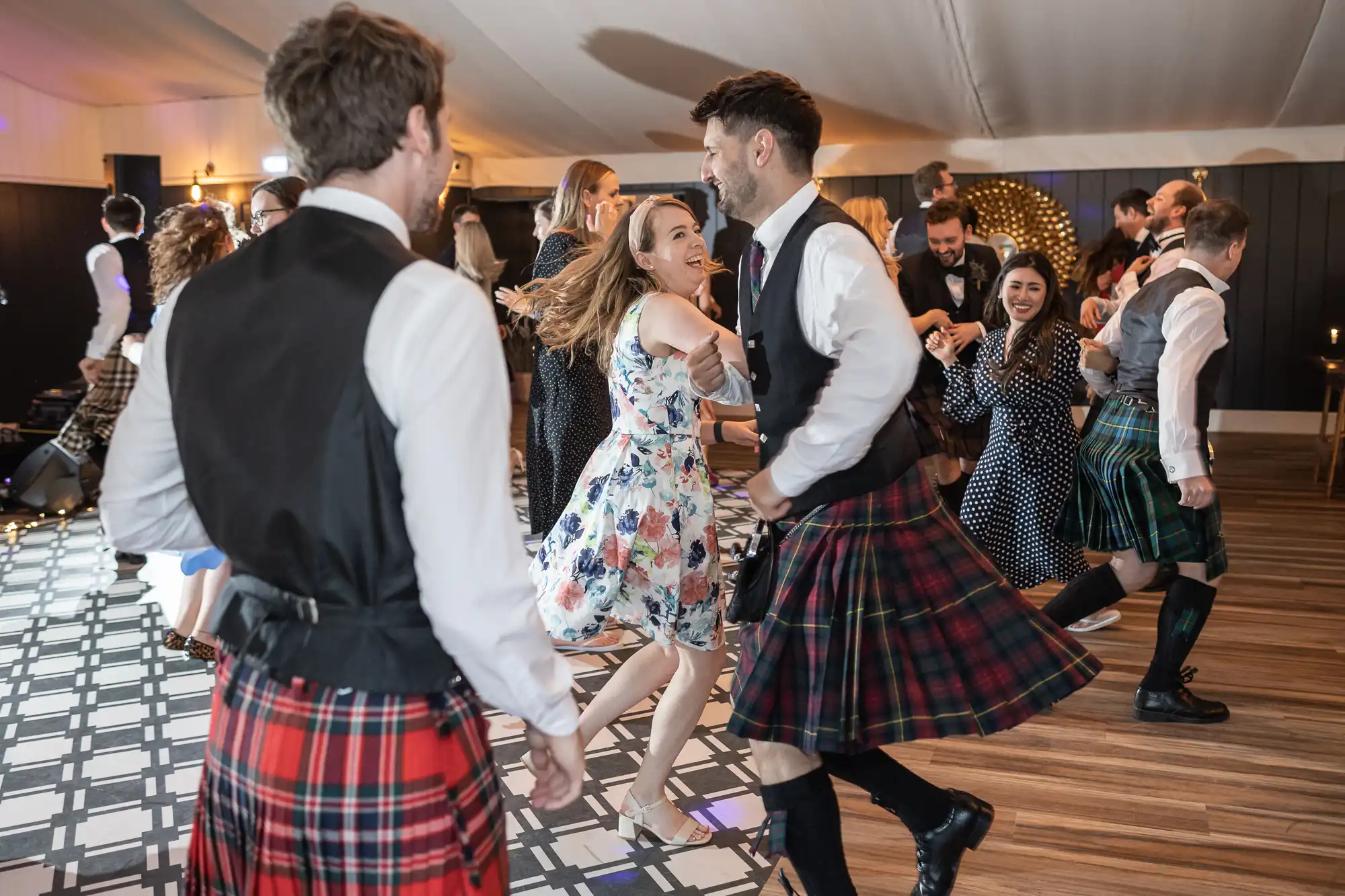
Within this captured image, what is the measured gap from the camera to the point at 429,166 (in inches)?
51.0

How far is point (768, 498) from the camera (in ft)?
6.53

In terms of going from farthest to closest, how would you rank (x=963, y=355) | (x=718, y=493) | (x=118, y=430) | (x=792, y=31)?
(x=792, y=31), (x=718, y=493), (x=963, y=355), (x=118, y=430)

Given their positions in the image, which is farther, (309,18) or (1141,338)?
(1141,338)

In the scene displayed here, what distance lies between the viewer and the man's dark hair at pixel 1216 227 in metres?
3.17

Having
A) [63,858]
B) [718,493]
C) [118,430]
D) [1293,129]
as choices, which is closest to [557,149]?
[718,493]

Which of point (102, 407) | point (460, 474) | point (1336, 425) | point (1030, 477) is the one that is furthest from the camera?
point (1336, 425)

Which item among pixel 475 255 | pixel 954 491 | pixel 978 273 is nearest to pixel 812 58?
pixel 475 255

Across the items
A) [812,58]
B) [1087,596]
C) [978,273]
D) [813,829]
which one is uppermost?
[812,58]

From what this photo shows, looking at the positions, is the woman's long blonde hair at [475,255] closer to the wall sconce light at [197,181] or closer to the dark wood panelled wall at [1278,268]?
the wall sconce light at [197,181]

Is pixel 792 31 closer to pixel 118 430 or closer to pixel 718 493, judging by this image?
pixel 718 493

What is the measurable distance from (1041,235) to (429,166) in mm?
9337

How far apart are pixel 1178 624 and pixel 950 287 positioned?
2.23 meters

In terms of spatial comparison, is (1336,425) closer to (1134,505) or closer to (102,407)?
(1134,505)

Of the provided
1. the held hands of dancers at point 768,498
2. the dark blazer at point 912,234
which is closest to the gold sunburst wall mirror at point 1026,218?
the dark blazer at point 912,234
